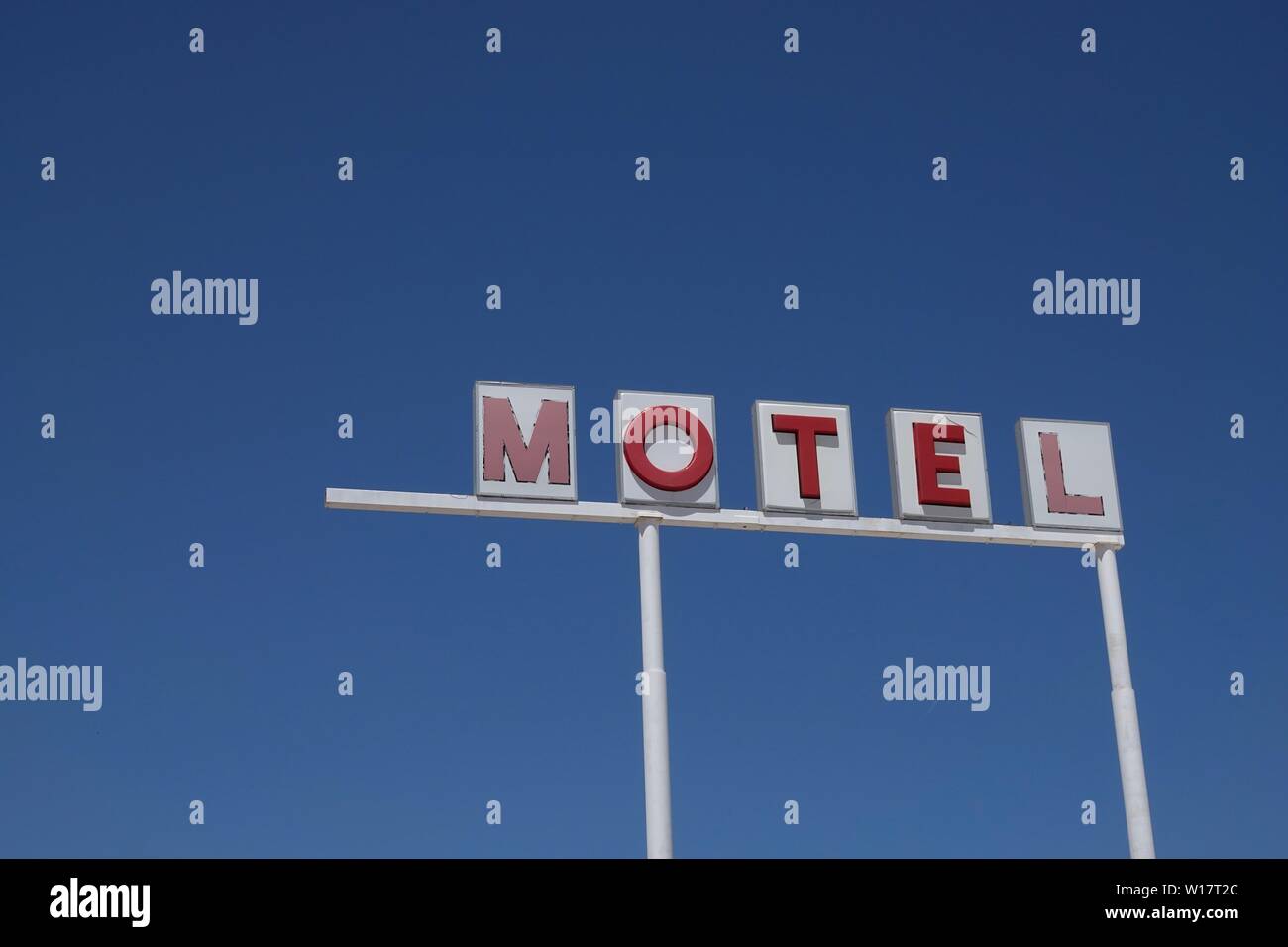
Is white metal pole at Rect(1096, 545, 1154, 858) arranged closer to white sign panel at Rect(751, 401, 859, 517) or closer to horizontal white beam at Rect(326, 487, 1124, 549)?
horizontal white beam at Rect(326, 487, 1124, 549)

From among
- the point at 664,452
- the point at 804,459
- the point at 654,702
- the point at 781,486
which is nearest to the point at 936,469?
the point at 804,459

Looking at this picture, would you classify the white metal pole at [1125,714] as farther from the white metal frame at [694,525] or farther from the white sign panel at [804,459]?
the white sign panel at [804,459]

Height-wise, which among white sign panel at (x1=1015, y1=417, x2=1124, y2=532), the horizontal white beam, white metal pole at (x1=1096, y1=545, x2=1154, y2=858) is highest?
white sign panel at (x1=1015, y1=417, x2=1124, y2=532)

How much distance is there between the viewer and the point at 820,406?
25906mm

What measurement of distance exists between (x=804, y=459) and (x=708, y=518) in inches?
69.2

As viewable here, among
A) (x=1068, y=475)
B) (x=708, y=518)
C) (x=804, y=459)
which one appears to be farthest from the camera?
(x=1068, y=475)

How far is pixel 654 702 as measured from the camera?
2375 cm

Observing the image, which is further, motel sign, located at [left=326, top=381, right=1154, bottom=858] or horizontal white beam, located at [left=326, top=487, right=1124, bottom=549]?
motel sign, located at [left=326, top=381, right=1154, bottom=858]

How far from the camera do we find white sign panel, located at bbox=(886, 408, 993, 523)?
2584 cm

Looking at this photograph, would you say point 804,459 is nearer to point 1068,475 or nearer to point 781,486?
point 781,486

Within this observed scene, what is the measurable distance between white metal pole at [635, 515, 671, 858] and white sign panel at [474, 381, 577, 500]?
1.36 meters

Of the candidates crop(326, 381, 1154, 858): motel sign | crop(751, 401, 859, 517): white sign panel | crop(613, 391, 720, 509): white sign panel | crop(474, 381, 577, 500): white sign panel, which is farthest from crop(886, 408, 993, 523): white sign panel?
crop(474, 381, 577, 500): white sign panel
